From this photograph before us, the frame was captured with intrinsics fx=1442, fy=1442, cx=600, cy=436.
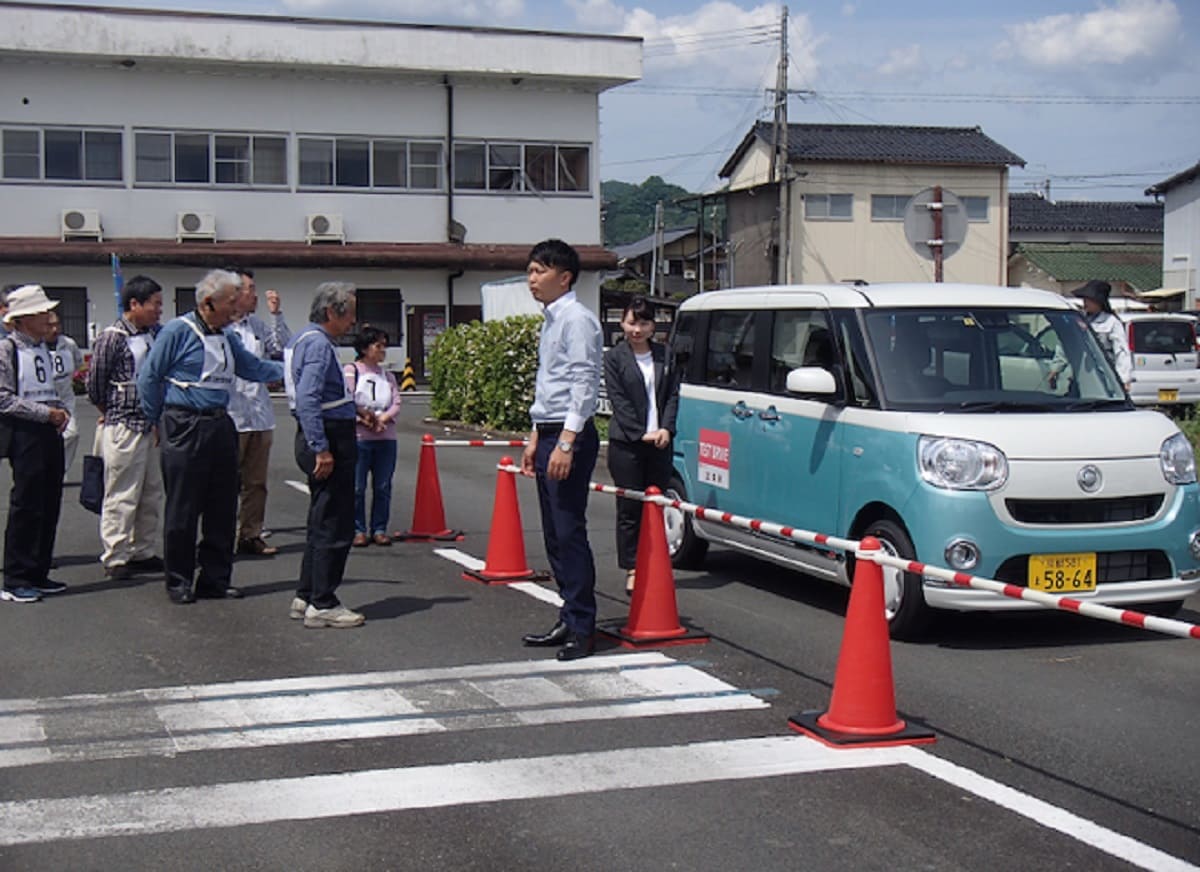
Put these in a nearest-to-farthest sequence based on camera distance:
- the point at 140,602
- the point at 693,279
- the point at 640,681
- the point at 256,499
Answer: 1. the point at 640,681
2. the point at 140,602
3. the point at 256,499
4. the point at 693,279

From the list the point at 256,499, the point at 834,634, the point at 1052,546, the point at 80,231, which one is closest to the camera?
the point at 1052,546

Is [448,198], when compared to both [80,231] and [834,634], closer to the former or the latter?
[80,231]

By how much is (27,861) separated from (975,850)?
10.3 ft

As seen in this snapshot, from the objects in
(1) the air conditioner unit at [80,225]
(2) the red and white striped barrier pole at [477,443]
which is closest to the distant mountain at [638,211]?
(1) the air conditioner unit at [80,225]

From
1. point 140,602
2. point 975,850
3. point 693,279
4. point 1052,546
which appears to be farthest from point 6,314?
point 693,279

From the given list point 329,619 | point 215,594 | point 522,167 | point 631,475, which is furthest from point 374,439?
point 522,167

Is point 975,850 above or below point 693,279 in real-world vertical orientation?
below

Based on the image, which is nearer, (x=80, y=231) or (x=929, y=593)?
(x=929, y=593)

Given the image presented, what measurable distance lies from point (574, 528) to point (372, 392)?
465 cm

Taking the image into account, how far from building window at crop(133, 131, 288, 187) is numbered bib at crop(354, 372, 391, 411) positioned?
1155 inches

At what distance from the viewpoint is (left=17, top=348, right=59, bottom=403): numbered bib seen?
30.6 ft

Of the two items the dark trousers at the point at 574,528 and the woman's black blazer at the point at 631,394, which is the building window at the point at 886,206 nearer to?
the woman's black blazer at the point at 631,394

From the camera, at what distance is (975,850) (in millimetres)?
4840

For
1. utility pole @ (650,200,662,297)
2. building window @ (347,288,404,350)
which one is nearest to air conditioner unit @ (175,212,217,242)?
building window @ (347,288,404,350)
